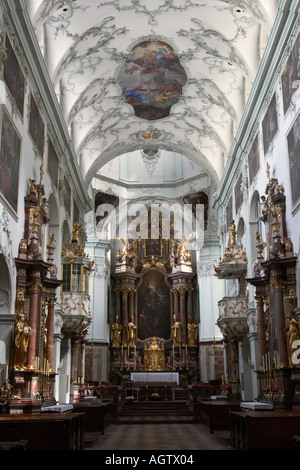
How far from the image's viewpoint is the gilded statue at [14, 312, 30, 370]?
42.3 feet

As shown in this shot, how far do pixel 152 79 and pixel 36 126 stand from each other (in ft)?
23.4

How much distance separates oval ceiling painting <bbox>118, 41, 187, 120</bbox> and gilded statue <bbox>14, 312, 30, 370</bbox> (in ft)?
Answer: 37.0

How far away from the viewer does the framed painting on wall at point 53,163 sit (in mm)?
18031

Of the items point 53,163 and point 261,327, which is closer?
point 261,327

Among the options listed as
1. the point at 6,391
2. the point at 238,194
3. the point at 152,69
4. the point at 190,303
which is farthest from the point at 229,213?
the point at 6,391

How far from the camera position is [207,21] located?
701 inches

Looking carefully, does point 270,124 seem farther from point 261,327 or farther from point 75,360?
point 75,360

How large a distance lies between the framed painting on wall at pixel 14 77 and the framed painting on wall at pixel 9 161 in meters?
0.84

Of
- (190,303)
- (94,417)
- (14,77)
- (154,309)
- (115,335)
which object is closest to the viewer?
(14,77)

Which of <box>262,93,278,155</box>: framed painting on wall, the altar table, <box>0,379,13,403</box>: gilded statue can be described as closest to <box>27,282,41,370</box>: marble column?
<box>0,379,13,403</box>: gilded statue

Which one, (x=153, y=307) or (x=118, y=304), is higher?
(x=118, y=304)

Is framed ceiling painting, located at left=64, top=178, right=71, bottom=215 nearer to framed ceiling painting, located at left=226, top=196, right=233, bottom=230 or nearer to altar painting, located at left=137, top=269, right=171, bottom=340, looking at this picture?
framed ceiling painting, located at left=226, top=196, right=233, bottom=230

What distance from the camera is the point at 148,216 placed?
35.5 m
